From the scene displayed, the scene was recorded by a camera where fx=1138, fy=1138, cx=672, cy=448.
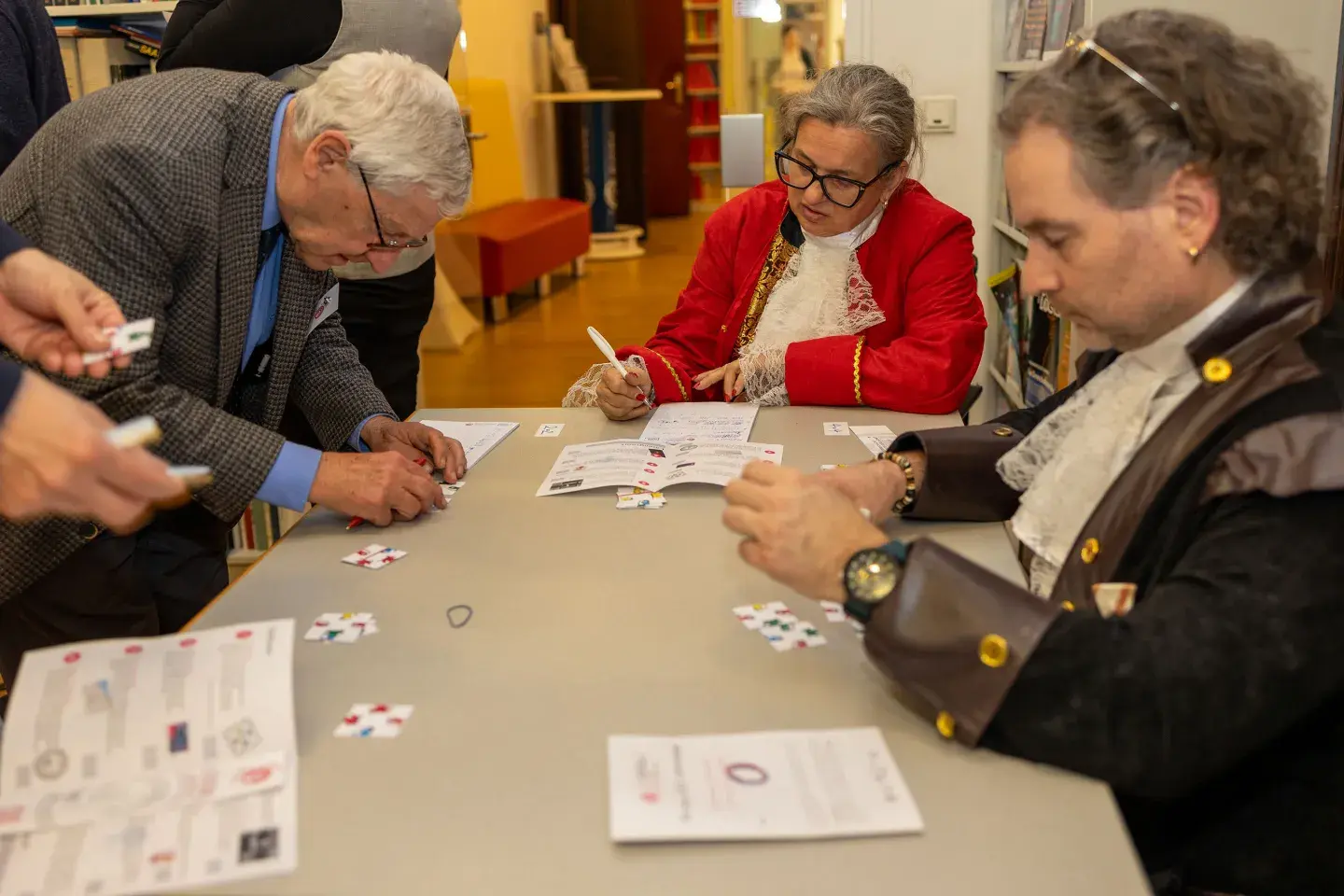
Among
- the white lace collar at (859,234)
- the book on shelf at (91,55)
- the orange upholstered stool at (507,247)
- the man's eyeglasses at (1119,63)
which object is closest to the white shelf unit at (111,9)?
the book on shelf at (91,55)

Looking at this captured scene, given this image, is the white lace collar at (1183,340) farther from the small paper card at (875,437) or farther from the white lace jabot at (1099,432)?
the small paper card at (875,437)

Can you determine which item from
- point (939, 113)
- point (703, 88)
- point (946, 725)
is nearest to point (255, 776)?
point (946, 725)

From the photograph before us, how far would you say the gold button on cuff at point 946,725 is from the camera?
1.13 m

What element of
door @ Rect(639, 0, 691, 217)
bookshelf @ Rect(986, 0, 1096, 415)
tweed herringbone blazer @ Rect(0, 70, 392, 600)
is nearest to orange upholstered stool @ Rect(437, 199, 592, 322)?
door @ Rect(639, 0, 691, 217)

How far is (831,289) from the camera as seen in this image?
8.35 feet

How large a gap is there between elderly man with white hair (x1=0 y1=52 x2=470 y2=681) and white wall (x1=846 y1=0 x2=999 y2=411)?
2.14 meters

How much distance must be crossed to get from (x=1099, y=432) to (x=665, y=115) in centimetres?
948

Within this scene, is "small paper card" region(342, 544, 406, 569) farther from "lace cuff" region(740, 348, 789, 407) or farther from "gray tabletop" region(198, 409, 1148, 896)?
"lace cuff" region(740, 348, 789, 407)

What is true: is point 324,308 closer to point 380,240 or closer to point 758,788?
point 380,240

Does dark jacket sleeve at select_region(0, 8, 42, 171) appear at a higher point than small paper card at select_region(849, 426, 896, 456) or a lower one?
higher

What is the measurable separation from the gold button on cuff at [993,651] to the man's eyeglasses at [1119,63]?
54 centimetres

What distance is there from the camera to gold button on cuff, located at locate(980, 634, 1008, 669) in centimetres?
108

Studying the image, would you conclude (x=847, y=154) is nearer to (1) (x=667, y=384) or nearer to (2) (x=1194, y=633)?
(1) (x=667, y=384)

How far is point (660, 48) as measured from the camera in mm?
9789
